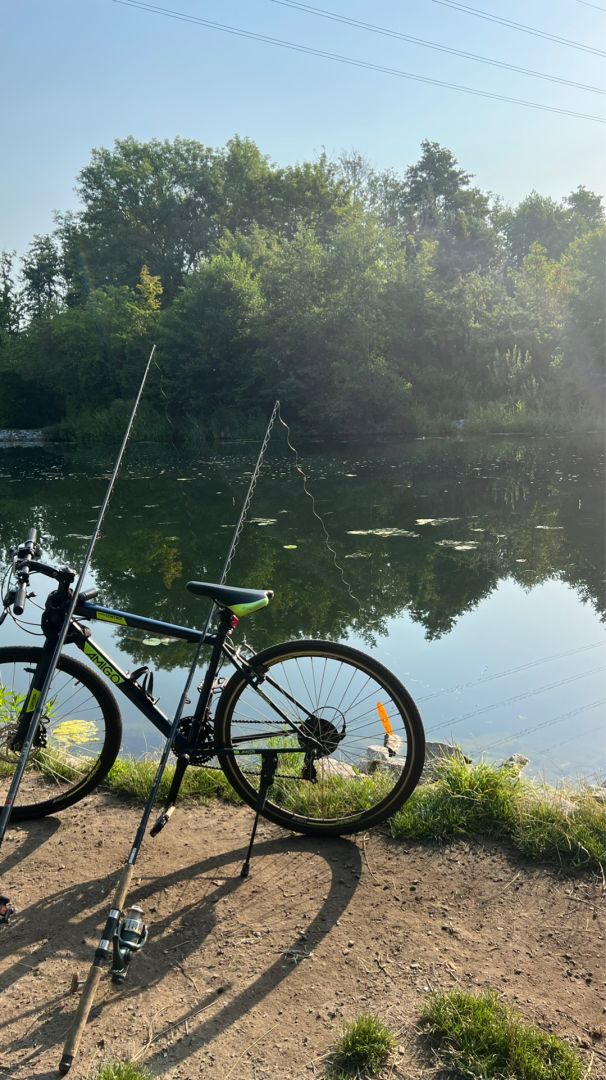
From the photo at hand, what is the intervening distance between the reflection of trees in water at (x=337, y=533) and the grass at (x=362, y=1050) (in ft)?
15.6

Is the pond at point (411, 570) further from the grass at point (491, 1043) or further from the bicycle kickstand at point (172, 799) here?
the grass at point (491, 1043)

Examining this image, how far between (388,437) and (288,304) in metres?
6.11

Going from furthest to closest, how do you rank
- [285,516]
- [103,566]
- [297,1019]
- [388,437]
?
[388,437]
[285,516]
[103,566]
[297,1019]

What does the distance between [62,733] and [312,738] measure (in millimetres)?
1437

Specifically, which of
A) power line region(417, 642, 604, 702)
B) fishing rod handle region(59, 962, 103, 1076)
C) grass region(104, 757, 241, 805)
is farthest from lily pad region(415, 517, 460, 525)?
fishing rod handle region(59, 962, 103, 1076)

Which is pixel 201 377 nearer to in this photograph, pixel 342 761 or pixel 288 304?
pixel 288 304

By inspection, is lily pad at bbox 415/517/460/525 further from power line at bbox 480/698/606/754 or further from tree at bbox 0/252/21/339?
tree at bbox 0/252/21/339

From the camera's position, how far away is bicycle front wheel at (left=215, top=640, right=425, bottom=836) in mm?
3053

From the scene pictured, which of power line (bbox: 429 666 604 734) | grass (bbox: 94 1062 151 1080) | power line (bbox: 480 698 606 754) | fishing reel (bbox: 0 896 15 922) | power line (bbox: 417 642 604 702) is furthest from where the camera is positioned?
power line (bbox: 417 642 604 702)

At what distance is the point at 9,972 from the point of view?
2465 millimetres

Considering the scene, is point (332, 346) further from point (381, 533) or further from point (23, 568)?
point (23, 568)

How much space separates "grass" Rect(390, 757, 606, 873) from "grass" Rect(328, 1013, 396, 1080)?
107cm

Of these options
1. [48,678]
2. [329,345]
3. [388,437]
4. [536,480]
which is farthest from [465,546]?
[329,345]

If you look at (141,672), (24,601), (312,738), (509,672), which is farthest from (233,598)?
(509,672)
